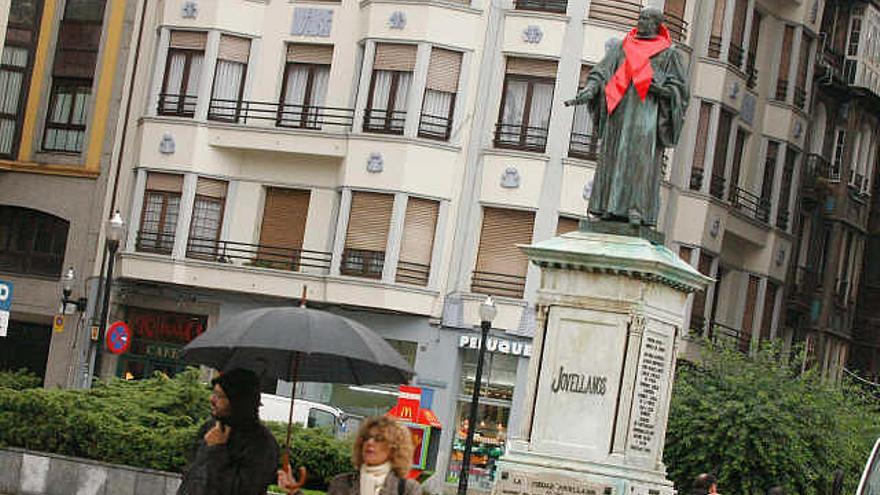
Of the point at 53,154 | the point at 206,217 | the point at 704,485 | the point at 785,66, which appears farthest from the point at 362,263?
the point at 704,485

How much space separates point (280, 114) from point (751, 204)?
40.7 ft

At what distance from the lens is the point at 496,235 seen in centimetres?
4931

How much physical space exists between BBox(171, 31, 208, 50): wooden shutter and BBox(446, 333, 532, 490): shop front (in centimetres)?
864

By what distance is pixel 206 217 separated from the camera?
51031 mm

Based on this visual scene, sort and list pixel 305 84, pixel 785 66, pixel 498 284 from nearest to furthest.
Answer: pixel 498 284, pixel 305 84, pixel 785 66

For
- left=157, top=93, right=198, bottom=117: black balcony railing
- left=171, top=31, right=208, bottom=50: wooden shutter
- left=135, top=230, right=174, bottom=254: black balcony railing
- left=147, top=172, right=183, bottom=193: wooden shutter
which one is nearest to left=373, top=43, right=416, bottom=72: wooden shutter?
left=171, top=31, right=208, bottom=50: wooden shutter

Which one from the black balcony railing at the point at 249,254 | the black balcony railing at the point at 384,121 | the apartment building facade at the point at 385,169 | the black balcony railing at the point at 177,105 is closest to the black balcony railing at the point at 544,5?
the apartment building facade at the point at 385,169

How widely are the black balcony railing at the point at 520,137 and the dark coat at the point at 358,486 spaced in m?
36.1

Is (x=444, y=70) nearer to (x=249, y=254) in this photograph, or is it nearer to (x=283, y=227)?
(x=283, y=227)

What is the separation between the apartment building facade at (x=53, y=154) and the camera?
52.0 metres

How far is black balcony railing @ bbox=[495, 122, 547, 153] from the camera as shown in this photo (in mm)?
49250

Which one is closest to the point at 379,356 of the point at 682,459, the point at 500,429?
the point at 682,459

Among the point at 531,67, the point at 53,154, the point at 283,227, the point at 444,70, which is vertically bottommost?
the point at 283,227

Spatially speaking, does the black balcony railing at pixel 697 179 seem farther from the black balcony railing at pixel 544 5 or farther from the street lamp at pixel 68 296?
the street lamp at pixel 68 296
